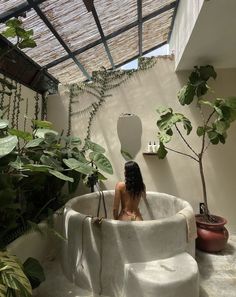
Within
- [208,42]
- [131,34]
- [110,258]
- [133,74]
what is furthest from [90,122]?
[110,258]

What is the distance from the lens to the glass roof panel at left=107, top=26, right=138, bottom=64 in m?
4.15

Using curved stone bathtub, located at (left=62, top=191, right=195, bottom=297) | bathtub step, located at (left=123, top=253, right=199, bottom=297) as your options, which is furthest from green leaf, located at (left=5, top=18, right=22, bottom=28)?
bathtub step, located at (left=123, top=253, right=199, bottom=297)

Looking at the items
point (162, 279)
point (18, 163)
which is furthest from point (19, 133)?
point (162, 279)

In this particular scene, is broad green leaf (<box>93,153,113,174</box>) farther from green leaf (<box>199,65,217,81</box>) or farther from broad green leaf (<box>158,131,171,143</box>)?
green leaf (<box>199,65,217,81</box>)

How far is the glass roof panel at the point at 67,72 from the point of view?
169 inches

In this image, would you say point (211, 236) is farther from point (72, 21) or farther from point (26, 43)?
point (72, 21)

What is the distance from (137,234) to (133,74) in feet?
8.92

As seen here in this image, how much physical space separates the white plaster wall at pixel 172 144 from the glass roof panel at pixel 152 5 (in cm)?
77

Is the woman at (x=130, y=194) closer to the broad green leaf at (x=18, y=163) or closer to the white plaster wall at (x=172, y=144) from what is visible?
the broad green leaf at (x=18, y=163)

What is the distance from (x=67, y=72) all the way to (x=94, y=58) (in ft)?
1.82

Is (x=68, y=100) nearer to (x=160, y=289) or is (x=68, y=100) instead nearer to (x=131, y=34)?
(x=131, y=34)

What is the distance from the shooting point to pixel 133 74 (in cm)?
419

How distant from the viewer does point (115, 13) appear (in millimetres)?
3387

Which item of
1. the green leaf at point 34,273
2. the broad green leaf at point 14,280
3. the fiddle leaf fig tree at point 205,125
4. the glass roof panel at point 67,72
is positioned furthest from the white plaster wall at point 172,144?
the broad green leaf at point 14,280
